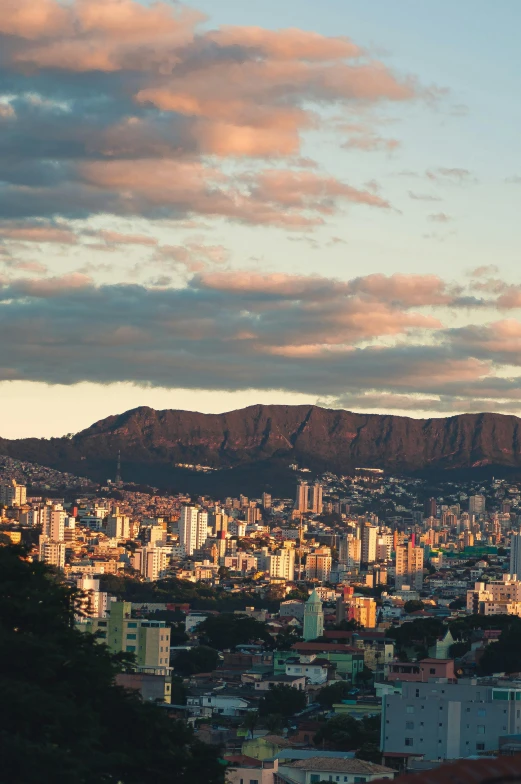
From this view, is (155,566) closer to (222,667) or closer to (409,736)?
(222,667)

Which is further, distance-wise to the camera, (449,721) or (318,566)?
(318,566)

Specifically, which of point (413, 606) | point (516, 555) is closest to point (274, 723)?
point (413, 606)

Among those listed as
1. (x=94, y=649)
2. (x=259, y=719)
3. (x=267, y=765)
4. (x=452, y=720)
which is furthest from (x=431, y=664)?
(x=94, y=649)

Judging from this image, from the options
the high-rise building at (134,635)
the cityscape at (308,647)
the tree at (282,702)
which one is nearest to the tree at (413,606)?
the cityscape at (308,647)

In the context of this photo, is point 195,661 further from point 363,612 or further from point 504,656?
point 363,612

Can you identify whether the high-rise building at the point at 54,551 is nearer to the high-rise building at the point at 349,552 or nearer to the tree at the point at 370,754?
the high-rise building at the point at 349,552

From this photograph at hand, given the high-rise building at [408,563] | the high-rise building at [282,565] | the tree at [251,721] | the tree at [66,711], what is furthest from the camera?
the high-rise building at [282,565]
